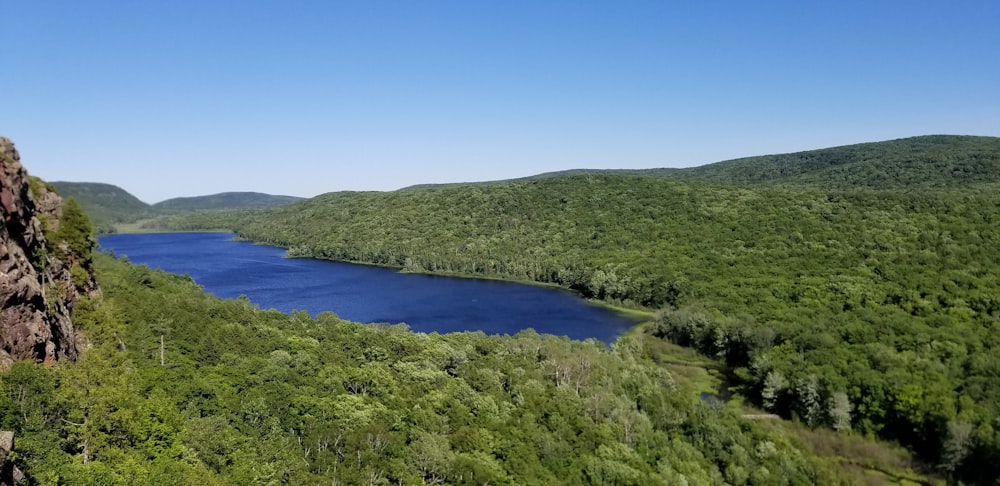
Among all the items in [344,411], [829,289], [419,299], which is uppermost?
[829,289]

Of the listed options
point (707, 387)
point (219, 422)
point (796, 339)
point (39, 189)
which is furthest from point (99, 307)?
point (796, 339)

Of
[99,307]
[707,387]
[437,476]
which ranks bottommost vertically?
[707,387]

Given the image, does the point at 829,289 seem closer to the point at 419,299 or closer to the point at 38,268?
the point at 419,299

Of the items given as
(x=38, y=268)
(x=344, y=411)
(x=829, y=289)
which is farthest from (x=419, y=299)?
(x=38, y=268)

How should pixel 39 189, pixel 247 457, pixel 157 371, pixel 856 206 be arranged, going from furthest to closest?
pixel 856 206 → pixel 39 189 → pixel 157 371 → pixel 247 457

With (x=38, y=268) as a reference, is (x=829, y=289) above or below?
below

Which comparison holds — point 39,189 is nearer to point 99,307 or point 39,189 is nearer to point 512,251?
point 99,307

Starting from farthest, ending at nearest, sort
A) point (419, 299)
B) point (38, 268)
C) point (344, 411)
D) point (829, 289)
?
point (419, 299)
point (829, 289)
point (344, 411)
point (38, 268)
